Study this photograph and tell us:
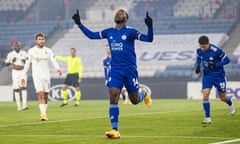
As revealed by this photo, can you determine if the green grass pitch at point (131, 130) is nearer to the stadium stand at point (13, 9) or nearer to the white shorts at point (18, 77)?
the white shorts at point (18, 77)

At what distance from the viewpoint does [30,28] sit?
163ft

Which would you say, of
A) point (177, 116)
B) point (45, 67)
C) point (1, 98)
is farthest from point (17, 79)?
point (1, 98)

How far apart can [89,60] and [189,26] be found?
20.9ft

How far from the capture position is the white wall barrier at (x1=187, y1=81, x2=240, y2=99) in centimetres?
3675

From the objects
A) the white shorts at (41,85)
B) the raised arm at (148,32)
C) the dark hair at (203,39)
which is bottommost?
the white shorts at (41,85)

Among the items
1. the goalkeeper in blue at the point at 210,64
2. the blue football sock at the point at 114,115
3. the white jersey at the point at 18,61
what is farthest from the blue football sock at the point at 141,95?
the white jersey at the point at 18,61

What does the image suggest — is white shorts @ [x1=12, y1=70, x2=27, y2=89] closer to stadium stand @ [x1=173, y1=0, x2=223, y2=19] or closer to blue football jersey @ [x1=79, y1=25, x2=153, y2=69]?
blue football jersey @ [x1=79, y1=25, x2=153, y2=69]

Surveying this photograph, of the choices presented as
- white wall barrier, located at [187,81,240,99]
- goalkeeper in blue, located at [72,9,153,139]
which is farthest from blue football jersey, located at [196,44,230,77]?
white wall barrier, located at [187,81,240,99]

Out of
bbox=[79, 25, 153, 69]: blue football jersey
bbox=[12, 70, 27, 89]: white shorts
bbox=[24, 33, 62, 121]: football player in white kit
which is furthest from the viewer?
bbox=[12, 70, 27, 89]: white shorts

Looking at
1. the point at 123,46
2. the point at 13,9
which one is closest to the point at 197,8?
the point at 13,9

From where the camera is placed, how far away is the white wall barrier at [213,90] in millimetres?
36750

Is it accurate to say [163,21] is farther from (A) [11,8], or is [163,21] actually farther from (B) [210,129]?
(B) [210,129]

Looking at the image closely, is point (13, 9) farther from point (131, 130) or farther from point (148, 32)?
point (148, 32)

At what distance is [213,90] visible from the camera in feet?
123
